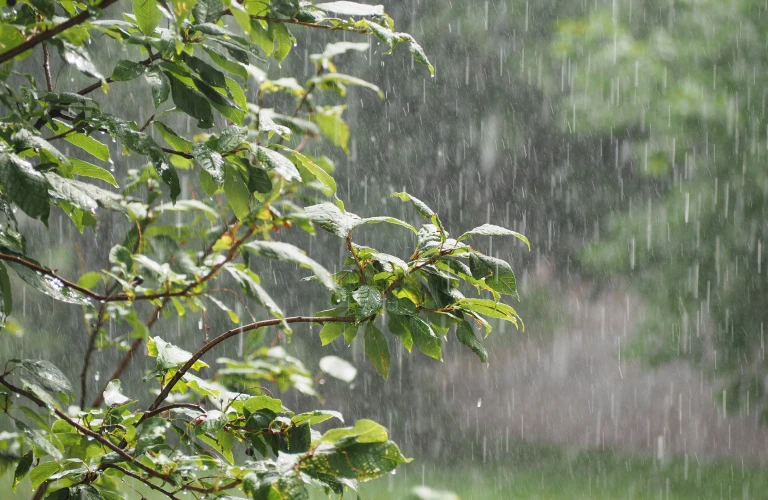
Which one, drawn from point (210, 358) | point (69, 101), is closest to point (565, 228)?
point (210, 358)

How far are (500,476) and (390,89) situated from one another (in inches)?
151

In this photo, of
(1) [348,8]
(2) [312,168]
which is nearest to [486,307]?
(2) [312,168]

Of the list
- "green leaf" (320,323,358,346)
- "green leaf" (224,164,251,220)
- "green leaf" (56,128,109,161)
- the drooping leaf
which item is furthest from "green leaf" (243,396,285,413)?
the drooping leaf

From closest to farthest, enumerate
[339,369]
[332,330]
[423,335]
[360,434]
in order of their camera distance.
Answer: [339,369] < [360,434] < [423,335] < [332,330]

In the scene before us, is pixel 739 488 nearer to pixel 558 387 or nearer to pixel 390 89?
pixel 558 387

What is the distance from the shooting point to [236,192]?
2.74 feet

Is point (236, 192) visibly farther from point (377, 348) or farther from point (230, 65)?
point (377, 348)

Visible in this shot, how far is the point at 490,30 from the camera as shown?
25.2 feet

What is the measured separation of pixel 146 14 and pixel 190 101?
95mm

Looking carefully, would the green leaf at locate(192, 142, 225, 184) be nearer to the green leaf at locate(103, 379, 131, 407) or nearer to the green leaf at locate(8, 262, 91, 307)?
the green leaf at locate(8, 262, 91, 307)

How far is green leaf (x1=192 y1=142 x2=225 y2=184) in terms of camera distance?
0.76 m

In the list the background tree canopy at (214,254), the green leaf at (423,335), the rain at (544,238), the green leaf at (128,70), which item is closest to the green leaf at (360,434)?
the background tree canopy at (214,254)

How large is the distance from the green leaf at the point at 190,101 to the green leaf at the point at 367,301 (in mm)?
241

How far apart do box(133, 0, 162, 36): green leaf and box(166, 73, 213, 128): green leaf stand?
0.19 feet
